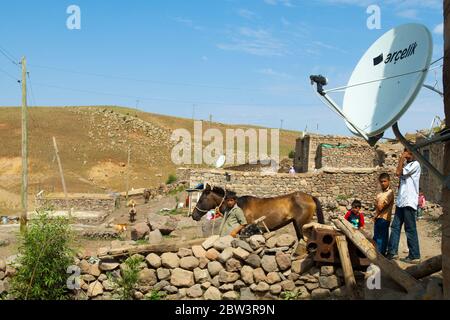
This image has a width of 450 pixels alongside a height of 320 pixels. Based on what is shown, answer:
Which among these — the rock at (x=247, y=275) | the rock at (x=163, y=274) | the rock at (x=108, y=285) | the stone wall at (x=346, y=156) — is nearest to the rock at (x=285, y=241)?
the rock at (x=247, y=275)

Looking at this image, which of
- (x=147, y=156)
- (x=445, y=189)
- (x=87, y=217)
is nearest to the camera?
(x=445, y=189)

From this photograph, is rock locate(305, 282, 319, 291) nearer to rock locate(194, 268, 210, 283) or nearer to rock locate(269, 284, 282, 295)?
rock locate(269, 284, 282, 295)

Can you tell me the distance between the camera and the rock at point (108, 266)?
8.45 meters

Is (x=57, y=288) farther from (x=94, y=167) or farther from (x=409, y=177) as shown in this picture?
(x=94, y=167)

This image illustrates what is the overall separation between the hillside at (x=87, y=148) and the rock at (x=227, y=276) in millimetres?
32404

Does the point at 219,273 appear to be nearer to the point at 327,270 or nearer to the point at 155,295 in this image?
the point at 155,295

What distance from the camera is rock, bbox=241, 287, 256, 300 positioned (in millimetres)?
7938

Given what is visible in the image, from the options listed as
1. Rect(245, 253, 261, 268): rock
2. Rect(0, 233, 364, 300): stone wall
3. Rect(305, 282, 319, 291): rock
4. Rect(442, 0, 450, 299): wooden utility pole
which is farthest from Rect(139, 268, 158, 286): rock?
Rect(442, 0, 450, 299): wooden utility pole

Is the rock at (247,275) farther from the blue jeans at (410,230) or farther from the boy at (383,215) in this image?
the blue jeans at (410,230)

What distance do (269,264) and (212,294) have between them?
3.64 feet

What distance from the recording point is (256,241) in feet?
27.1
